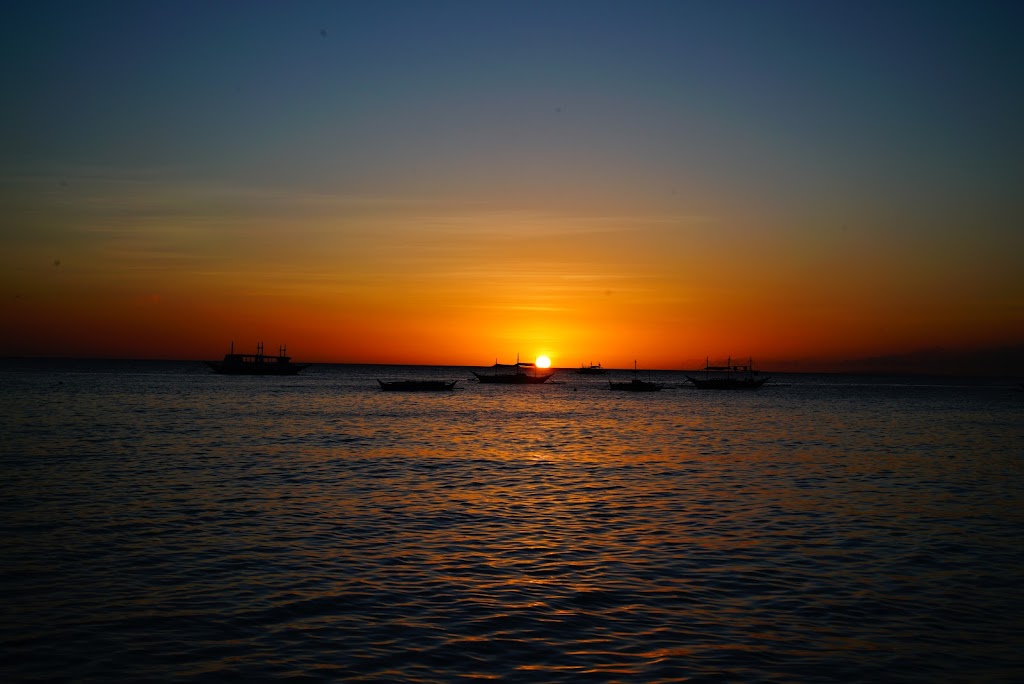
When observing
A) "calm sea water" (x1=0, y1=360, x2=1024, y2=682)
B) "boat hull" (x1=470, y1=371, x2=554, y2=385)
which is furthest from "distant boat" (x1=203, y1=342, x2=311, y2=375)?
"calm sea water" (x1=0, y1=360, x2=1024, y2=682)

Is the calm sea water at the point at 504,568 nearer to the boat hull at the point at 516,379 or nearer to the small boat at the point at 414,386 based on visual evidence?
the small boat at the point at 414,386

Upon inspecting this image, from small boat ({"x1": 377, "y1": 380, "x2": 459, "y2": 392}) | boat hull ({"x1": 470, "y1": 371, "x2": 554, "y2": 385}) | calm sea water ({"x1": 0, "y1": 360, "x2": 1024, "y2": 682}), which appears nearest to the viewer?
calm sea water ({"x1": 0, "y1": 360, "x2": 1024, "y2": 682})

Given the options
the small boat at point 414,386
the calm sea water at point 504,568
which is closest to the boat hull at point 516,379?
the small boat at point 414,386

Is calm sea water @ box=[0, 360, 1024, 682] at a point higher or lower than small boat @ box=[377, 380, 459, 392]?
lower

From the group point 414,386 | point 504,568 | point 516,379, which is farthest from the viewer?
point 516,379

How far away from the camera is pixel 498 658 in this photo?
10617 mm

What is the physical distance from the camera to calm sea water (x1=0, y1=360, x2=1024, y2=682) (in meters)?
10.7

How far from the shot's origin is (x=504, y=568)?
1564 centimetres

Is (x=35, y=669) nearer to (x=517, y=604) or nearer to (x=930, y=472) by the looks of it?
(x=517, y=604)

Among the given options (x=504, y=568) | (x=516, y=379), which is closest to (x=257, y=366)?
(x=516, y=379)

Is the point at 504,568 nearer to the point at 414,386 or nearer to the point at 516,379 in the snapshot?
the point at 414,386

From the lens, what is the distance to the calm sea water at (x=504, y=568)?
1073 centimetres

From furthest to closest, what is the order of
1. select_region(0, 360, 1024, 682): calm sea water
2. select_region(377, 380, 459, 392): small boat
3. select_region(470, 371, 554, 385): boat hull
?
1. select_region(470, 371, 554, 385): boat hull
2. select_region(377, 380, 459, 392): small boat
3. select_region(0, 360, 1024, 682): calm sea water

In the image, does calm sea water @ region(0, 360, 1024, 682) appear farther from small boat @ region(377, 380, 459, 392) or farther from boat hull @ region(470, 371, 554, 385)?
boat hull @ region(470, 371, 554, 385)
